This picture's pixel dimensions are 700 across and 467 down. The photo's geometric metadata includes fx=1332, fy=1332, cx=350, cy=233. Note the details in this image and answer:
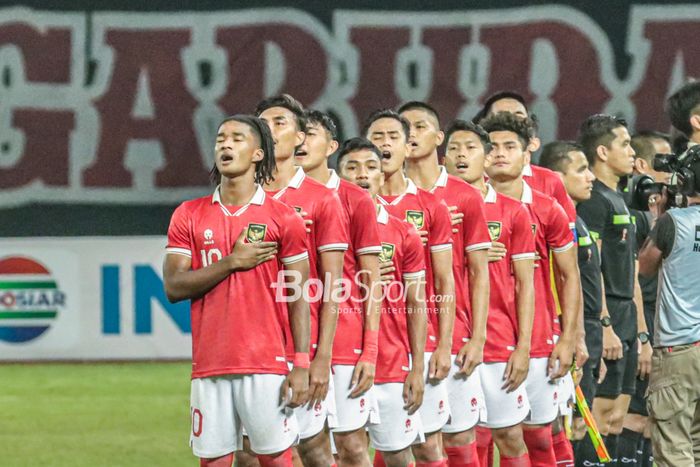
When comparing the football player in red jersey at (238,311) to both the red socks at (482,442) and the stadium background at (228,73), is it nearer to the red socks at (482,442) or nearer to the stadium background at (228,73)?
the red socks at (482,442)

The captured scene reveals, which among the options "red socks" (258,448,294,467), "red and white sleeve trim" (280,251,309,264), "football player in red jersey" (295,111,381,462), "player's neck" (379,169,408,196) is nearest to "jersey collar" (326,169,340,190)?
"football player in red jersey" (295,111,381,462)

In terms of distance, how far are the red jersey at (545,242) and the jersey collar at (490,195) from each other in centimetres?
18

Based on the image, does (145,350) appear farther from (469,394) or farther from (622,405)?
(469,394)

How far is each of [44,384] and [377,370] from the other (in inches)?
227

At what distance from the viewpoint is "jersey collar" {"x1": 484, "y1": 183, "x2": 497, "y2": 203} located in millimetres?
6035

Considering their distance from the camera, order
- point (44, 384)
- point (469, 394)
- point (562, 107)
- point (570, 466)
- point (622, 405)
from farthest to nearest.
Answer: point (562, 107) < point (44, 384) < point (622, 405) < point (570, 466) < point (469, 394)

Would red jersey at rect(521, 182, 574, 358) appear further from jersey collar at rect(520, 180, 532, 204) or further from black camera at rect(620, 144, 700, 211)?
black camera at rect(620, 144, 700, 211)

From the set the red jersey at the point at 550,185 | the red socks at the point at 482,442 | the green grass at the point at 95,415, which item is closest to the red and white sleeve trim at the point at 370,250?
the red socks at the point at 482,442

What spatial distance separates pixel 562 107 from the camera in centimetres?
1263

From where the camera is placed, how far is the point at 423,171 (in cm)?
592

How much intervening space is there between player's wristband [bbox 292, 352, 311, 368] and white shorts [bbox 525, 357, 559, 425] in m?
1.76

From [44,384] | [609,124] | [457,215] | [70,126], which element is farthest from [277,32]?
[457,215]

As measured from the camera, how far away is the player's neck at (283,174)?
5.25 meters

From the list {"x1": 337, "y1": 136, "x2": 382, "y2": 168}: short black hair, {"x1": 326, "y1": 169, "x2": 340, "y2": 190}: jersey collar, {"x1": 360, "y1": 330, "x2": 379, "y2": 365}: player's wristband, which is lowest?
{"x1": 360, "y1": 330, "x2": 379, "y2": 365}: player's wristband
